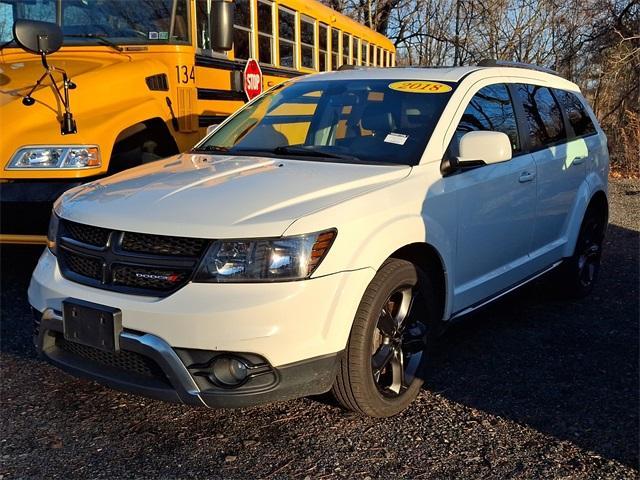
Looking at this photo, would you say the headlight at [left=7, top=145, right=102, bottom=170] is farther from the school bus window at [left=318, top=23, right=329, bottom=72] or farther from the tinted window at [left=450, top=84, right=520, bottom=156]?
the school bus window at [left=318, top=23, right=329, bottom=72]

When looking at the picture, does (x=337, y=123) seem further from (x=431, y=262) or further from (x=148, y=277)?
(x=148, y=277)

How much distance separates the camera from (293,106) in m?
4.48

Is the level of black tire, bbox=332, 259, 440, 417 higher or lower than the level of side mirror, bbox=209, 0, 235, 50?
lower

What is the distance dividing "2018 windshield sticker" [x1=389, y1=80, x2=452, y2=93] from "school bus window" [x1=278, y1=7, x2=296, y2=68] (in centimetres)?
417

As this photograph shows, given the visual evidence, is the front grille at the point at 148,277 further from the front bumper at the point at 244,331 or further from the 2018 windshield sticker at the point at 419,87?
the 2018 windshield sticker at the point at 419,87

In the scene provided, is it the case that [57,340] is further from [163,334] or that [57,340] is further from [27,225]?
[27,225]

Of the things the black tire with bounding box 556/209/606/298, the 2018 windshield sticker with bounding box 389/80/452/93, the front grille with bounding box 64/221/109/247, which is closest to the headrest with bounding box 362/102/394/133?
the 2018 windshield sticker with bounding box 389/80/452/93

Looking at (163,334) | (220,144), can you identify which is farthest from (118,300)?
(220,144)

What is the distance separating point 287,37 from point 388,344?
5.82 metres

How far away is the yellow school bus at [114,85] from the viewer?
4664 millimetres

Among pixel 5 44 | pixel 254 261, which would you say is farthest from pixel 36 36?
pixel 254 261

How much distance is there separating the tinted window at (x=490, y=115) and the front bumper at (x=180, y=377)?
1.56 m

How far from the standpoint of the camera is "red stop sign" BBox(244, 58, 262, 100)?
6.99m

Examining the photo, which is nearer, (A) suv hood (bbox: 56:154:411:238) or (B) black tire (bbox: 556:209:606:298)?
(A) suv hood (bbox: 56:154:411:238)
